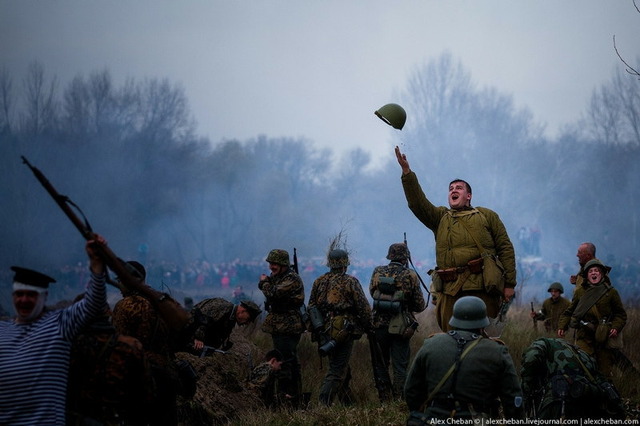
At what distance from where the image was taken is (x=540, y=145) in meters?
57.3

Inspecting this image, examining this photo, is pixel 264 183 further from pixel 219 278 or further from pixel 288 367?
pixel 288 367

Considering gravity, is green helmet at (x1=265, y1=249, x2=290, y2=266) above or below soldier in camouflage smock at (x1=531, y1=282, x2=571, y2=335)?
above

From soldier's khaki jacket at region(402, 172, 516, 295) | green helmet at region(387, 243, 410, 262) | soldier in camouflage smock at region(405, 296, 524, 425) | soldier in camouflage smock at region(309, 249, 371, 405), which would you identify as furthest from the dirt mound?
soldier in camouflage smock at region(405, 296, 524, 425)

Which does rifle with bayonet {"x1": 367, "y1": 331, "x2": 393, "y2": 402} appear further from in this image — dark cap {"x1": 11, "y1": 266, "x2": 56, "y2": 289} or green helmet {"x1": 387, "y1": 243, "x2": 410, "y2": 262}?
dark cap {"x1": 11, "y1": 266, "x2": 56, "y2": 289}

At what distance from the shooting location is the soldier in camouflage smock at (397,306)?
925cm

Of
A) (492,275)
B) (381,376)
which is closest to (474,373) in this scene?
(492,275)

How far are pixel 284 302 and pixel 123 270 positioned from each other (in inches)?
178

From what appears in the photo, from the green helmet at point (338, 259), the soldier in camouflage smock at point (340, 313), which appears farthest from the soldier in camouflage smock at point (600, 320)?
the green helmet at point (338, 259)

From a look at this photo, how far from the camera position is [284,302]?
29.8 ft

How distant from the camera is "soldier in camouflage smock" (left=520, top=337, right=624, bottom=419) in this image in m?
5.93

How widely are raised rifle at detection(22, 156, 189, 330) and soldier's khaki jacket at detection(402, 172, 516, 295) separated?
100 inches

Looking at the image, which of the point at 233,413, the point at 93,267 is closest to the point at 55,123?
the point at 233,413

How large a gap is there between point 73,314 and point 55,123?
41.0 m

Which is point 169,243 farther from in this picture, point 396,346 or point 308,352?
point 396,346
